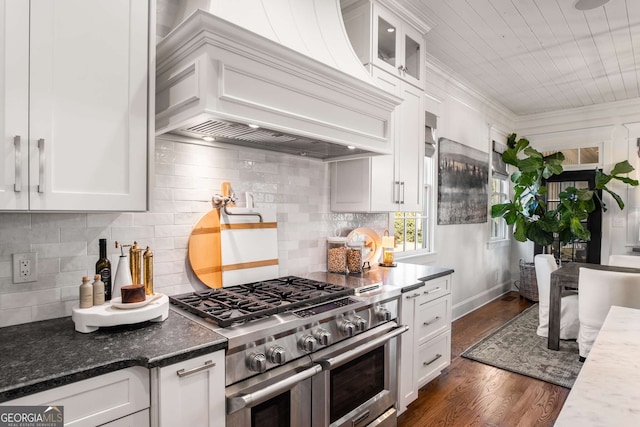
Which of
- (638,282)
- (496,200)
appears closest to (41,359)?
(638,282)

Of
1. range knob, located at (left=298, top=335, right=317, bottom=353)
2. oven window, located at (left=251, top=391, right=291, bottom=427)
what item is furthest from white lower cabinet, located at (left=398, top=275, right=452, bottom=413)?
oven window, located at (left=251, top=391, right=291, bottom=427)

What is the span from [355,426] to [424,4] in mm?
2989

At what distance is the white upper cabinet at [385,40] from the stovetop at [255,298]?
64.5 inches

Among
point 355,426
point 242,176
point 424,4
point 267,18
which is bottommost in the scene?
point 355,426

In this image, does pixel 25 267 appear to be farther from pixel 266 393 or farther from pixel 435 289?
pixel 435 289

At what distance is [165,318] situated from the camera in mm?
1585

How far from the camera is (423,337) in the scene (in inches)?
104

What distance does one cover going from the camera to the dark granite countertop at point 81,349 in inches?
42.3

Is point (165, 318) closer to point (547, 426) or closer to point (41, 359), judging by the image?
point (41, 359)

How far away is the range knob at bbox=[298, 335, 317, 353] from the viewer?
5.53ft

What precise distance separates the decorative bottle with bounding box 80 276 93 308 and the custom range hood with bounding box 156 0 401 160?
762 millimetres

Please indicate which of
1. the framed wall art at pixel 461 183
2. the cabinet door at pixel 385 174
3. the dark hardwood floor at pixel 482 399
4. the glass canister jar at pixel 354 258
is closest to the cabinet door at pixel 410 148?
the cabinet door at pixel 385 174

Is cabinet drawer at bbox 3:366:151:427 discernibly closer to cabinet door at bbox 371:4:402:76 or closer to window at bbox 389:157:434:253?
cabinet door at bbox 371:4:402:76

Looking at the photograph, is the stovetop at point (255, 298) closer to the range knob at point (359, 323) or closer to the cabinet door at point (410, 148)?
the range knob at point (359, 323)
